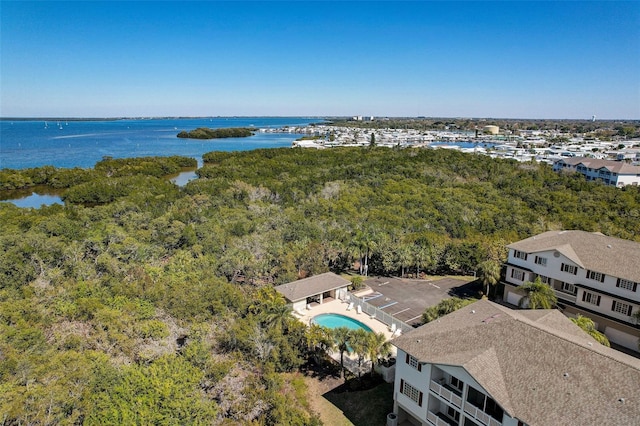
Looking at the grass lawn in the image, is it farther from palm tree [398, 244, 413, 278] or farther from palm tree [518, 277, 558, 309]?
palm tree [398, 244, 413, 278]

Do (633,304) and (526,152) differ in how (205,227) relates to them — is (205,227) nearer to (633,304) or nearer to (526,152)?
(633,304)

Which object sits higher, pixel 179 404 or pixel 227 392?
pixel 179 404

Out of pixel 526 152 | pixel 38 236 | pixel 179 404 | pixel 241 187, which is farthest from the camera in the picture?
pixel 526 152

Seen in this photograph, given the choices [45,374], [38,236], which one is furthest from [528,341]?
[38,236]

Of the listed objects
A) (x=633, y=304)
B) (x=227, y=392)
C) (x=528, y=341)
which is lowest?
(x=227, y=392)

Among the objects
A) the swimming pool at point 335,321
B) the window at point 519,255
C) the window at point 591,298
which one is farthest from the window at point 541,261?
the swimming pool at point 335,321

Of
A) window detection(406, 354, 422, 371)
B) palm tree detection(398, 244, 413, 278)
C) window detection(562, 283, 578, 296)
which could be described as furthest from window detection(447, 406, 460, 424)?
palm tree detection(398, 244, 413, 278)

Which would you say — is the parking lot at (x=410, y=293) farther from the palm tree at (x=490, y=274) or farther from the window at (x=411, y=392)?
the window at (x=411, y=392)

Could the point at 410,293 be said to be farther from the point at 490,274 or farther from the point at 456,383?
the point at 456,383

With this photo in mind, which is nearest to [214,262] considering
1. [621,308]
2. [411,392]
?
[411,392]
